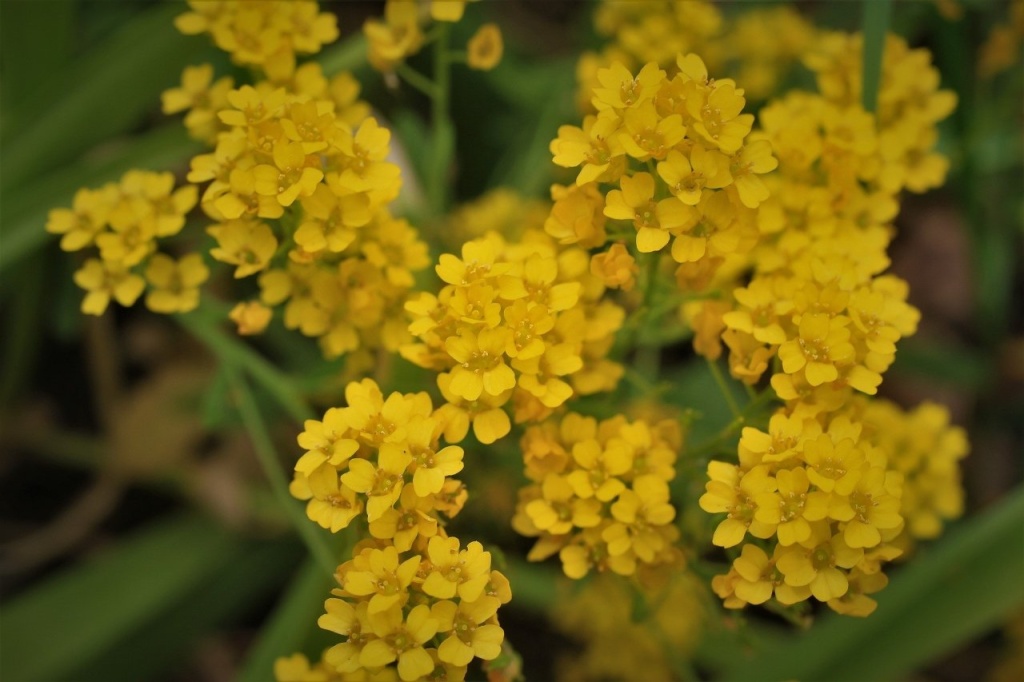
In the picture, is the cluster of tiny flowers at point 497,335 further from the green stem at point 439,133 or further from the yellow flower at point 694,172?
the green stem at point 439,133

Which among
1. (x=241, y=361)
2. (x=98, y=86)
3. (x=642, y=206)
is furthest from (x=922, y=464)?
(x=98, y=86)

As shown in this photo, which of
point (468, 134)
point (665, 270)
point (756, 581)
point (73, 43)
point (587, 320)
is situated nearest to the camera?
point (756, 581)

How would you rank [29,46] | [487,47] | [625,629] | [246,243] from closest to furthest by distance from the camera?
[246,243] < [487,47] < [29,46] < [625,629]

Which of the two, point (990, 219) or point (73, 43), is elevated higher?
point (73, 43)

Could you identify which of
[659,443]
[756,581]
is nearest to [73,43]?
[659,443]

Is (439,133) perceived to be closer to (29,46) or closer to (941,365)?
(29,46)

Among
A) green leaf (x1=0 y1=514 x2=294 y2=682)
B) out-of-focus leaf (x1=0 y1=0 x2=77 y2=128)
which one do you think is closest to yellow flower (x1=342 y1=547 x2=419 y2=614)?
green leaf (x1=0 y1=514 x2=294 y2=682)

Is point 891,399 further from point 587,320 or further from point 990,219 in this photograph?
point 587,320
